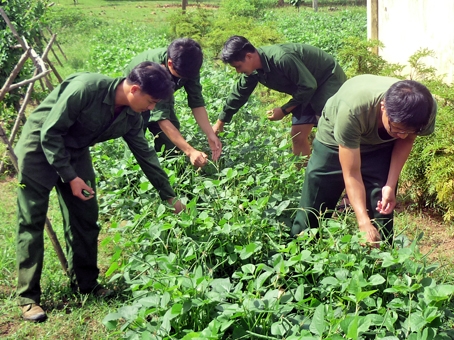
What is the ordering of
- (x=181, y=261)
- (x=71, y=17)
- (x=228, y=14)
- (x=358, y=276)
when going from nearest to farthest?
(x=358, y=276) → (x=181, y=261) → (x=228, y=14) → (x=71, y=17)

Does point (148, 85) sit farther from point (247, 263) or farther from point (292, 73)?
point (292, 73)

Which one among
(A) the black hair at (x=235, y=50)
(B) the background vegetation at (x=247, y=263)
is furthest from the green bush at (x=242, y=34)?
(A) the black hair at (x=235, y=50)

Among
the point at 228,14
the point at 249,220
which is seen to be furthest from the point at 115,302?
the point at 228,14

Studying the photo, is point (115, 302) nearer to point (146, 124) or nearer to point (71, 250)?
point (71, 250)

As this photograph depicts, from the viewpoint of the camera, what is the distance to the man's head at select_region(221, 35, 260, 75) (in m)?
4.19

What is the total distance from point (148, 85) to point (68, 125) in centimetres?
50

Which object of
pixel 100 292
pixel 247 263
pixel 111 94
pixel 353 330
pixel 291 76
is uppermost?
pixel 111 94

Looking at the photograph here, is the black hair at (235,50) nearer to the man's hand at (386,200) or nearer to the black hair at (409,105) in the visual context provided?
the man's hand at (386,200)

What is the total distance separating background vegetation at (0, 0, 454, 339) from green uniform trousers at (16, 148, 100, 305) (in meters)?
0.14

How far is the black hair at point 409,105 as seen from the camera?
2623 millimetres

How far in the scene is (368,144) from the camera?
10.7ft

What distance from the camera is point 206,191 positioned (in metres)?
4.14

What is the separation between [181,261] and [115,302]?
23.6 inches

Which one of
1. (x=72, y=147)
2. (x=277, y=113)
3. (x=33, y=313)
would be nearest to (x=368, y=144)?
(x=277, y=113)
